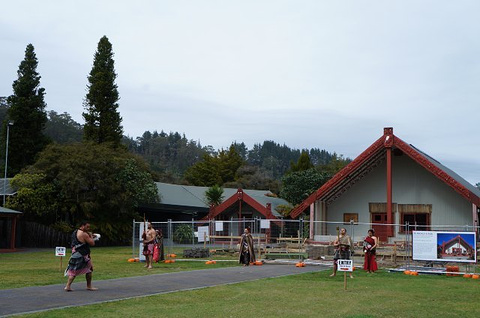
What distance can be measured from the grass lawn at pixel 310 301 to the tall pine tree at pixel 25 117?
139 feet

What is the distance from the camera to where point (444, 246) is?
20938mm

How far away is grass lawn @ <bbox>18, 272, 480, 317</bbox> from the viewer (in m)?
11.2

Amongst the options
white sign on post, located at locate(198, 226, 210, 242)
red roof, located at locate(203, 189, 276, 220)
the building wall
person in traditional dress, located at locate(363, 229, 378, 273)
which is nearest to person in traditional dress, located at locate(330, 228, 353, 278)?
person in traditional dress, located at locate(363, 229, 378, 273)

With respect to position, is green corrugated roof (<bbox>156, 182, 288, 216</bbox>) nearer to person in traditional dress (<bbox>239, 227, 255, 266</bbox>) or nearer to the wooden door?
the wooden door

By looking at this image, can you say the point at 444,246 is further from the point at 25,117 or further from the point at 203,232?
the point at 25,117

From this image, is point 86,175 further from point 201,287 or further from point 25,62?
point 201,287

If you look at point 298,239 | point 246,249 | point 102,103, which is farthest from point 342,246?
point 102,103

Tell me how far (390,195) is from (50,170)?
2345 centimetres

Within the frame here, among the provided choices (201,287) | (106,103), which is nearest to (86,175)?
(106,103)

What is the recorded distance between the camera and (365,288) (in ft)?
51.1

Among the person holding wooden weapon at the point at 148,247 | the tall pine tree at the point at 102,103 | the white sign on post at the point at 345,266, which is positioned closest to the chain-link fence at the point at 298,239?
the person holding wooden weapon at the point at 148,247

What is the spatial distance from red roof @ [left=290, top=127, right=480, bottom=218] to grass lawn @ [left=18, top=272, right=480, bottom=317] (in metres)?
13.1

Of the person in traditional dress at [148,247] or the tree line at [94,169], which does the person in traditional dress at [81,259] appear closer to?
the person in traditional dress at [148,247]

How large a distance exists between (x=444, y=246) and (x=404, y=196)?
43.3ft
